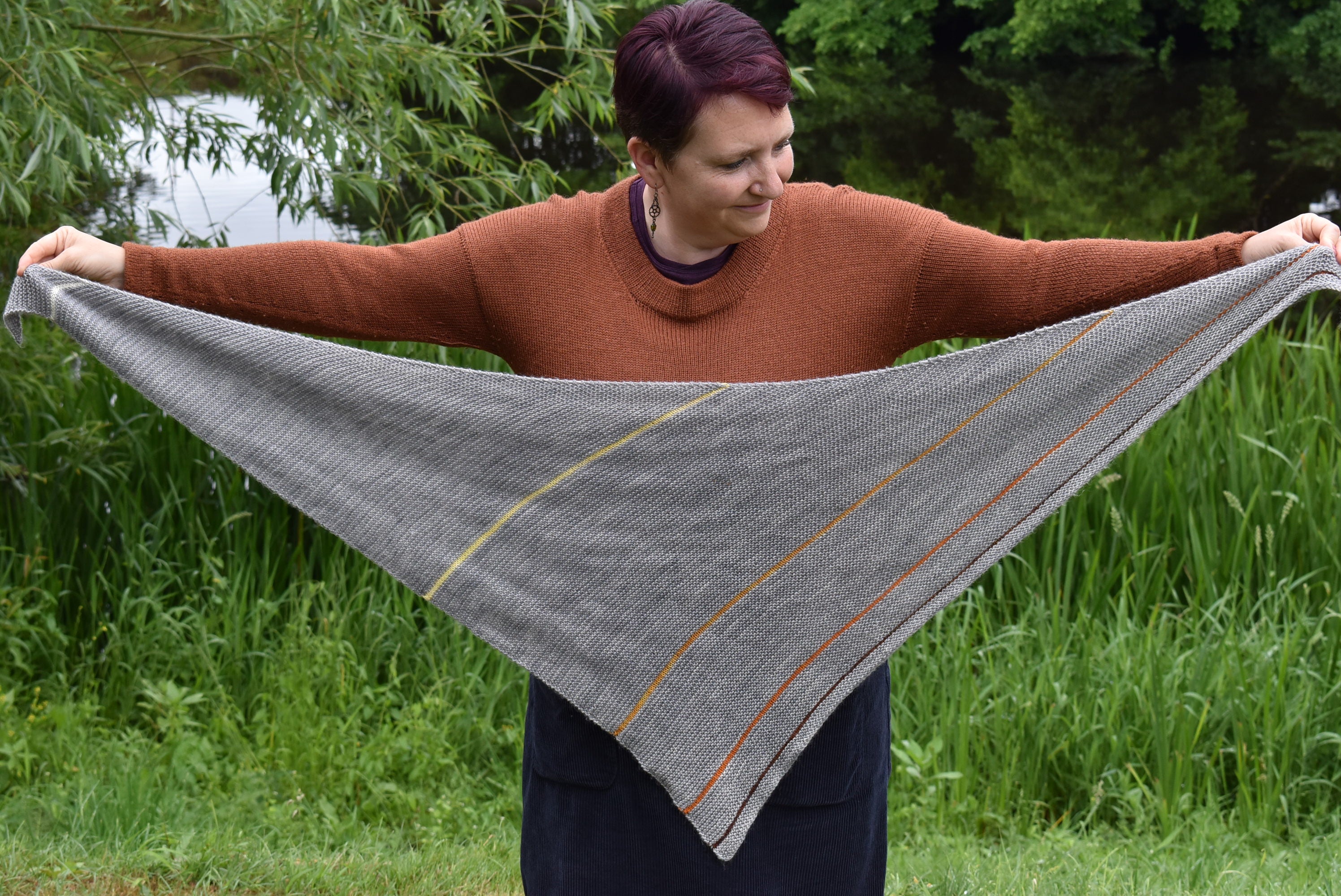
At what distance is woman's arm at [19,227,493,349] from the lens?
1923 millimetres

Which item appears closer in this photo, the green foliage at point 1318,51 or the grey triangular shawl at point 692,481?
the grey triangular shawl at point 692,481

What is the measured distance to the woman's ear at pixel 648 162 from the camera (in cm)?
184

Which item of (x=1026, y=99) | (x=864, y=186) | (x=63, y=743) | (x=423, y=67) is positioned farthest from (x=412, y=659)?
(x=1026, y=99)

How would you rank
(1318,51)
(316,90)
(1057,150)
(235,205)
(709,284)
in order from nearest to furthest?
(709,284) < (316,90) < (235,205) < (1057,150) < (1318,51)

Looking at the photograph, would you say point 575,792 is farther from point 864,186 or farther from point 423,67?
point 864,186

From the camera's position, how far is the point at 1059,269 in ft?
6.12

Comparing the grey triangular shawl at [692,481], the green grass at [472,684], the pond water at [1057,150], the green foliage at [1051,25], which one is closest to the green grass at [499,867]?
the green grass at [472,684]

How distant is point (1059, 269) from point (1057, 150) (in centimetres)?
1532

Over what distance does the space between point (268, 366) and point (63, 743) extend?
2183mm

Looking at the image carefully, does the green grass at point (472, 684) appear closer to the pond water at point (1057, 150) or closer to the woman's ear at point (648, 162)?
the woman's ear at point (648, 162)

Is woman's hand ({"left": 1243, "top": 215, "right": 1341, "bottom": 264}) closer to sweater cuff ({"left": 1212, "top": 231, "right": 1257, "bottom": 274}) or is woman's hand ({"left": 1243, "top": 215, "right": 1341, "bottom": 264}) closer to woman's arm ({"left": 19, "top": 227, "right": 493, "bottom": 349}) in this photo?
sweater cuff ({"left": 1212, "top": 231, "right": 1257, "bottom": 274})

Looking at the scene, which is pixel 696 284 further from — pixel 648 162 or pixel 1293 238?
pixel 1293 238

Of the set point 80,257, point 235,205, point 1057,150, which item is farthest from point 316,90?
point 1057,150

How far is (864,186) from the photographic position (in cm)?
1425
